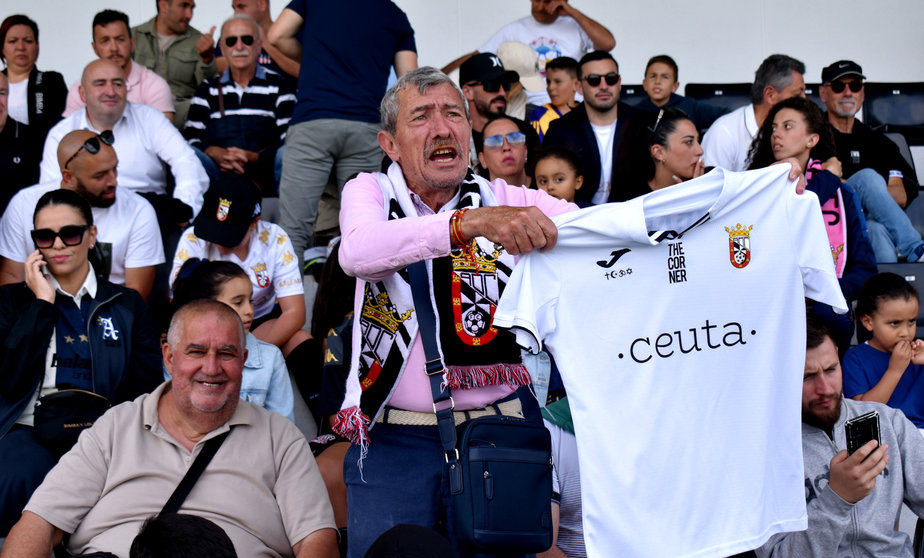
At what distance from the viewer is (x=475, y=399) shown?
2.68 meters

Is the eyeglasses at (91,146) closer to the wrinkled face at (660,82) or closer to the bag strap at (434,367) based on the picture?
the bag strap at (434,367)

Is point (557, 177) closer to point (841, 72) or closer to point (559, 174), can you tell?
point (559, 174)

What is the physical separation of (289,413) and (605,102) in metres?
3.10

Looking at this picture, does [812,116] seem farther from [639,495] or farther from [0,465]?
[0,465]

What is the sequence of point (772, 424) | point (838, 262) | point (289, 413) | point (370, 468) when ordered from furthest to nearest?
point (838, 262) → point (289, 413) → point (772, 424) → point (370, 468)

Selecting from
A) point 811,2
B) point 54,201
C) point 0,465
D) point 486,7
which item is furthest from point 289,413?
point 811,2

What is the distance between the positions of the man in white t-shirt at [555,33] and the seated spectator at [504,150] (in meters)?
2.36

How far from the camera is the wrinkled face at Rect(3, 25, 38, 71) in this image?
6566mm

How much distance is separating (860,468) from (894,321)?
5.93 feet

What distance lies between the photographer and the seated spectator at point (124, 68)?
21.4 ft

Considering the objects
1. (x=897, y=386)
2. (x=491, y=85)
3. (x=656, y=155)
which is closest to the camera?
(x=897, y=386)

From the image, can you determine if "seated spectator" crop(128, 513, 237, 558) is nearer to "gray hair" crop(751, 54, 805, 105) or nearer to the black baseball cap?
the black baseball cap

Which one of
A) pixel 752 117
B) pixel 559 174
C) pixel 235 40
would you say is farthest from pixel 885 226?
pixel 235 40

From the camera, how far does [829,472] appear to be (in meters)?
3.14
